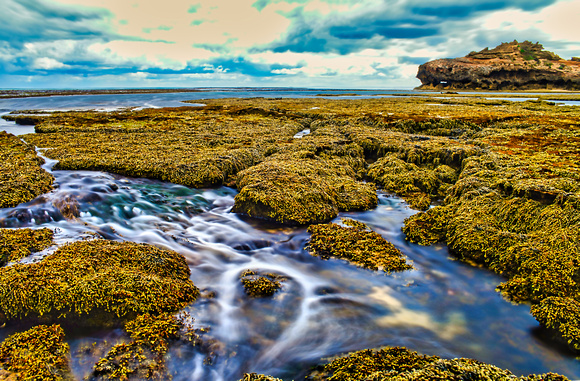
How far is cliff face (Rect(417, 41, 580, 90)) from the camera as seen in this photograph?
117312 millimetres

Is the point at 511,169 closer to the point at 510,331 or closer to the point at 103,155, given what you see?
the point at 510,331

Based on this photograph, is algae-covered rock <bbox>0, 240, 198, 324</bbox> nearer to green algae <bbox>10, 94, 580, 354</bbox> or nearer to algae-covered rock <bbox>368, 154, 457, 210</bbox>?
green algae <bbox>10, 94, 580, 354</bbox>

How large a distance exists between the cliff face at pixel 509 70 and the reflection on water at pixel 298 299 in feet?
511

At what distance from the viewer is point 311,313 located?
490cm

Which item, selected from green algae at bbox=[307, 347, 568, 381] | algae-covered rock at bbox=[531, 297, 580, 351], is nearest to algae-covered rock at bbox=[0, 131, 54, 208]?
green algae at bbox=[307, 347, 568, 381]

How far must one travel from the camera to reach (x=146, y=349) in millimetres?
3543

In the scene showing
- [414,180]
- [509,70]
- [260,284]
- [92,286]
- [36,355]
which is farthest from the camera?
[509,70]

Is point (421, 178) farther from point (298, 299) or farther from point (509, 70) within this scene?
point (509, 70)

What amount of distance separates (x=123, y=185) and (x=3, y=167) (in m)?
3.79

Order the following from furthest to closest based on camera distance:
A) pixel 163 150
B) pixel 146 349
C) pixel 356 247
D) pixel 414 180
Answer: pixel 163 150
pixel 414 180
pixel 356 247
pixel 146 349

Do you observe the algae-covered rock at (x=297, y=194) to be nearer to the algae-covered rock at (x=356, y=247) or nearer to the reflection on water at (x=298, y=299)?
the reflection on water at (x=298, y=299)

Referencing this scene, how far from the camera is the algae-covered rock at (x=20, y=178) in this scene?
7111 millimetres

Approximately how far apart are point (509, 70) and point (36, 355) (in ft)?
537

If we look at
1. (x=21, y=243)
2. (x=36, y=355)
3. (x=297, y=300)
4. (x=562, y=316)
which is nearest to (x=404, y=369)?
(x=297, y=300)
